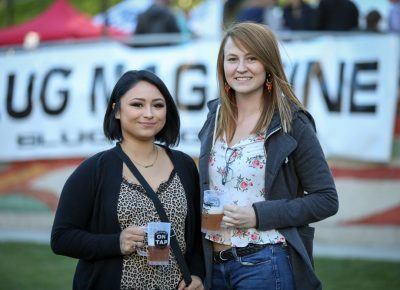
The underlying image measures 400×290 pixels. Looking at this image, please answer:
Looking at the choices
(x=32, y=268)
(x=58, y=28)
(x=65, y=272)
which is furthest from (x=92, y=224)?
(x=58, y=28)

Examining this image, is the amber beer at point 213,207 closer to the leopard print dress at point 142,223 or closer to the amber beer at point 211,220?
the amber beer at point 211,220

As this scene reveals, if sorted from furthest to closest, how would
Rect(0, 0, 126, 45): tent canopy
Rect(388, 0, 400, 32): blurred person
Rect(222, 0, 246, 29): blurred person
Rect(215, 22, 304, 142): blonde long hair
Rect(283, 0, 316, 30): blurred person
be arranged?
Rect(222, 0, 246, 29): blurred person < Rect(0, 0, 126, 45): tent canopy < Rect(388, 0, 400, 32): blurred person < Rect(283, 0, 316, 30): blurred person < Rect(215, 22, 304, 142): blonde long hair

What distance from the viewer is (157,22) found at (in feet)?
36.0

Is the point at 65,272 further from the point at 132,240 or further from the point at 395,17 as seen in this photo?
the point at 395,17

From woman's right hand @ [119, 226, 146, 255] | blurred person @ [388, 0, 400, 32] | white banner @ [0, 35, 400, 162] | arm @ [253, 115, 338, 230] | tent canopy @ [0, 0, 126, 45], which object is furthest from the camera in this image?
tent canopy @ [0, 0, 126, 45]

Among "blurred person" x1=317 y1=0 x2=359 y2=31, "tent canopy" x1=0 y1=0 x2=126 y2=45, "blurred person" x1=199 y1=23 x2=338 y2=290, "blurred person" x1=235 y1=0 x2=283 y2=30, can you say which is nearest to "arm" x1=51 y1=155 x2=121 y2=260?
"blurred person" x1=199 y1=23 x2=338 y2=290

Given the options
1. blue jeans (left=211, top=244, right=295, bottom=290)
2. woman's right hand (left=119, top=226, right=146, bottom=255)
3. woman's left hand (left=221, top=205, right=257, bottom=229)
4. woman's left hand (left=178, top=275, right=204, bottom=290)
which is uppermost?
woman's left hand (left=221, top=205, right=257, bottom=229)

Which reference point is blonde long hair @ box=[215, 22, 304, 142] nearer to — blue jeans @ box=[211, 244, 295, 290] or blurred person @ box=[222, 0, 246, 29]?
blue jeans @ box=[211, 244, 295, 290]

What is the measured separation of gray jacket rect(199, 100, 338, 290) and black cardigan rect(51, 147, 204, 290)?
0.58 meters

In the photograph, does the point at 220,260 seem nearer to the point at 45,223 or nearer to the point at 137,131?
the point at 137,131

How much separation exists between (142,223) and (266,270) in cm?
61

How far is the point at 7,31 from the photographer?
1281cm

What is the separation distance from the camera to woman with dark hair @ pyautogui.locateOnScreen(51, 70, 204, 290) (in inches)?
150

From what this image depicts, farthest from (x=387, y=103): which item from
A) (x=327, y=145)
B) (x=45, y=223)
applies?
(x=45, y=223)
